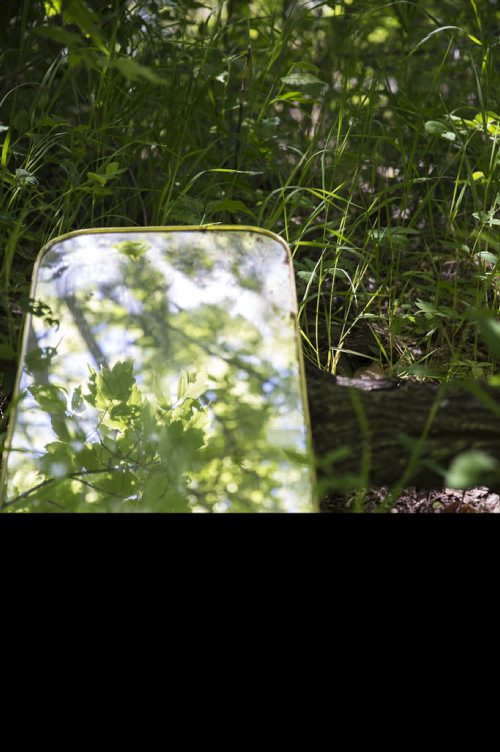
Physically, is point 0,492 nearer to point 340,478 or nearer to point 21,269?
point 340,478

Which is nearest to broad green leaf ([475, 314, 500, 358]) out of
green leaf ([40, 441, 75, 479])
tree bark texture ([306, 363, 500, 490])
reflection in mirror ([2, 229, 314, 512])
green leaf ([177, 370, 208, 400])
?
tree bark texture ([306, 363, 500, 490])

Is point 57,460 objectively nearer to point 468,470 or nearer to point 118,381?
point 118,381

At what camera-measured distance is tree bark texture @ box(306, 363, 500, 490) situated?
0.82 metres

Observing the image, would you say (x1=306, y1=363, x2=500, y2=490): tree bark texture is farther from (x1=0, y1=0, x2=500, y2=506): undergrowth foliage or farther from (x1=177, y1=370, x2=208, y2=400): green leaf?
(x1=0, y1=0, x2=500, y2=506): undergrowth foliage

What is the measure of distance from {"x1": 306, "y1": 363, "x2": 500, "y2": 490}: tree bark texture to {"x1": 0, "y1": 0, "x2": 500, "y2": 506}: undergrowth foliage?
19.3 inches

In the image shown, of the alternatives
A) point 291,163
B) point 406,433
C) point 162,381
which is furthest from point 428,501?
point 291,163

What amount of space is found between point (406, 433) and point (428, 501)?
1.75 feet

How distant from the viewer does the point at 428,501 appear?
1.32 metres

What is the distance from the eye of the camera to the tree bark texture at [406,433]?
819mm

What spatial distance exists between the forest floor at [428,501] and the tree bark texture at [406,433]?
1.38ft

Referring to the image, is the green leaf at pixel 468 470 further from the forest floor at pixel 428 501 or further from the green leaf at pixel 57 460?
the forest floor at pixel 428 501
